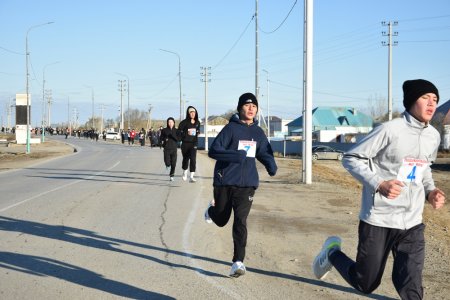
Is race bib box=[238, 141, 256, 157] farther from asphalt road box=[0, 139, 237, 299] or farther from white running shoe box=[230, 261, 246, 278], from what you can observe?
asphalt road box=[0, 139, 237, 299]

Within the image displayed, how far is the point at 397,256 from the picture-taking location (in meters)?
4.41

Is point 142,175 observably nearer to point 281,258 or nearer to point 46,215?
point 46,215

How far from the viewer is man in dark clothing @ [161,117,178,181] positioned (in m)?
16.4

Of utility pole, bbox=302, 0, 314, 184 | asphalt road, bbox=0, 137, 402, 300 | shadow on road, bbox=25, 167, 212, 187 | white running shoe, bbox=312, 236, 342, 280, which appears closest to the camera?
white running shoe, bbox=312, 236, 342, 280

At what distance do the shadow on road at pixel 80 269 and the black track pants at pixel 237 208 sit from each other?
0.38 m

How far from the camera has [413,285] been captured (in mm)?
4238

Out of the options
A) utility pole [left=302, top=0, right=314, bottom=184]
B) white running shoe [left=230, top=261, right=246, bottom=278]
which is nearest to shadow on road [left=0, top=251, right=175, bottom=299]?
white running shoe [left=230, top=261, right=246, bottom=278]

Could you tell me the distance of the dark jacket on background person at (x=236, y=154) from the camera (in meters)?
6.18

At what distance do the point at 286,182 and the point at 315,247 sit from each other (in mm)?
9831

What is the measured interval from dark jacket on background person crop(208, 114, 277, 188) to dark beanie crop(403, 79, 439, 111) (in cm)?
215

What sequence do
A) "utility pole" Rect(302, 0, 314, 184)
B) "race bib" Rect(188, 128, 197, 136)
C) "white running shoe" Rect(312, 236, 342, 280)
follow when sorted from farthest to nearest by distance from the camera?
1. "utility pole" Rect(302, 0, 314, 184)
2. "race bib" Rect(188, 128, 197, 136)
3. "white running shoe" Rect(312, 236, 342, 280)

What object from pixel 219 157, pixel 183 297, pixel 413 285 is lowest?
pixel 183 297

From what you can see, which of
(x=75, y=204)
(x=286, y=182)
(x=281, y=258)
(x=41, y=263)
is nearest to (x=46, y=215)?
(x=75, y=204)

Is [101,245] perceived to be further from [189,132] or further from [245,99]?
[189,132]
